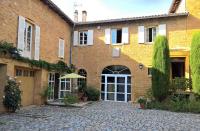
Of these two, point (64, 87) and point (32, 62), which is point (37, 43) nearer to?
point (32, 62)

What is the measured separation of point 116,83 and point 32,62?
802cm

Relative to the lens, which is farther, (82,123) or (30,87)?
(30,87)

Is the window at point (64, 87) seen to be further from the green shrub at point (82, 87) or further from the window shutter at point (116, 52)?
the window shutter at point (116, 52)

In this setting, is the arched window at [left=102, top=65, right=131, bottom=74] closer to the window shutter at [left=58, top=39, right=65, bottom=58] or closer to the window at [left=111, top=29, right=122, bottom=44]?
the window at [left=111, top=29, right=122, bottom=44]

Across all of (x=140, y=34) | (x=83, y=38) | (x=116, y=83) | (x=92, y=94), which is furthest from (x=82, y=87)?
(x=140, y=34)

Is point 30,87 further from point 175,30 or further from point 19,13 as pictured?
point 175,30

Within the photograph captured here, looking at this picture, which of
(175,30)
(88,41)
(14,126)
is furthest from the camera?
(88,41)

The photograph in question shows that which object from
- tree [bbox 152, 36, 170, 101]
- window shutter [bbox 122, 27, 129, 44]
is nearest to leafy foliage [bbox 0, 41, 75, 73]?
window shutter [bbox 122, 27, 129, 44]

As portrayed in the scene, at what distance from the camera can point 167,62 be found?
16.5 metres

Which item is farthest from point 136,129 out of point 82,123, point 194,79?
point 194,79

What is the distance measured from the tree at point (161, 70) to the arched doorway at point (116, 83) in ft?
12.5

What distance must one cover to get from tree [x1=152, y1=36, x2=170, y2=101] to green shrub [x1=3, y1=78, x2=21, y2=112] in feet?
28.5

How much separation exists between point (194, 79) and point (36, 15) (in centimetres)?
1039

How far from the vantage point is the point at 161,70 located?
16422 mm
